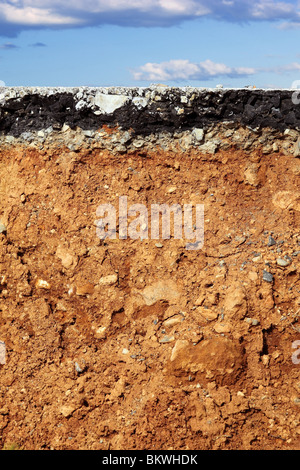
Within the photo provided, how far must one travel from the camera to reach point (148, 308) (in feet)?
16.1

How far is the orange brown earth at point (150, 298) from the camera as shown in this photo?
436 centimetres

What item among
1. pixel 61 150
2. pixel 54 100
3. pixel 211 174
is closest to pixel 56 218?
pixel 61 150

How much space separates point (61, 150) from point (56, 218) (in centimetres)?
78

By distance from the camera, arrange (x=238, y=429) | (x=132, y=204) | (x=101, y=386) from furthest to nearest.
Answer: (x=132, y=204) < (x=101, y=386) < (x=238, y=429)

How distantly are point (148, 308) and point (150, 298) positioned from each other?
0.33 ft

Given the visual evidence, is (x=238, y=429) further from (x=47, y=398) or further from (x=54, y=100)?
(x=54, y=100)

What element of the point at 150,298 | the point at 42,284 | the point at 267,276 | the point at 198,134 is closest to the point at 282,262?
the point at 267,276

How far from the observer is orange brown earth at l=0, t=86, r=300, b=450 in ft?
14.3

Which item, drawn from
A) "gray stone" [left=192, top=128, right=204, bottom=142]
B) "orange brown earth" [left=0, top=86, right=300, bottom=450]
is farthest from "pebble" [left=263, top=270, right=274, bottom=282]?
"gray stone" [left=192, top=128, right=204, bottom=142]

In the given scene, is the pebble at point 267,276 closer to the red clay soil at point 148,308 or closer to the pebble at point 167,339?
the red clay soil at point 148,308

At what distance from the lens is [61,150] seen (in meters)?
5.55

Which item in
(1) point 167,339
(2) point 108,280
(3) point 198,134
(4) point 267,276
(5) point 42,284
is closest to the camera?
(1) point 167,339

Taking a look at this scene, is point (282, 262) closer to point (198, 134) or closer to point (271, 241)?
point (271, 241)

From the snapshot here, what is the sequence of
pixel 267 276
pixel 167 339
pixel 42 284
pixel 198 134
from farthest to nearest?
pixel 198 134
pixel 42 284
pixel 267 276
pixel 167 339
